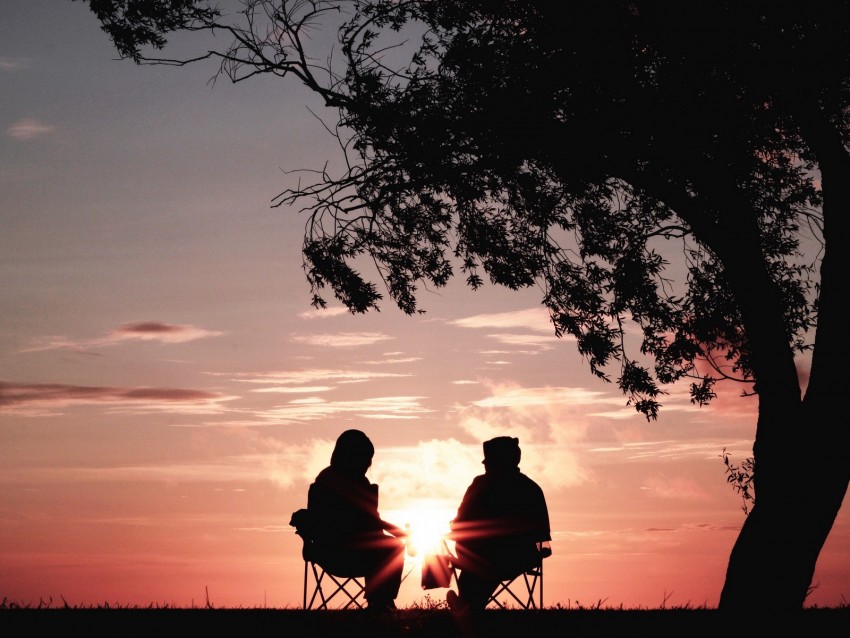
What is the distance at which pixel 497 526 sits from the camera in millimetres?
9953

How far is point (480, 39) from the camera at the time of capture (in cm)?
1186

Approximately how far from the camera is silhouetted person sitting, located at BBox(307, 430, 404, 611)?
9820 mm

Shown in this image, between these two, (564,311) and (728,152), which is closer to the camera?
(728,152)

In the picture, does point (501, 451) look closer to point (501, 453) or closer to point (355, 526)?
point (501, 453)

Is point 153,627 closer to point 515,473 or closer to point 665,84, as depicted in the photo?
point 515,473

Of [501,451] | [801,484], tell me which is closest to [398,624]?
[501,451]

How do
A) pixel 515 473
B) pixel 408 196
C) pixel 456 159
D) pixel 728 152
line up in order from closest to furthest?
pixel 515 473 < pixel 728 152 < pixel 456 159 < pixel 408 196

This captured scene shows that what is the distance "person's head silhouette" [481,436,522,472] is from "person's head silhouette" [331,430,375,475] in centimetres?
127

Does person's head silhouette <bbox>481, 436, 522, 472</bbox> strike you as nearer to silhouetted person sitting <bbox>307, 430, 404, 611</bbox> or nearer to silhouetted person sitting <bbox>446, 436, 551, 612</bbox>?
silhouetted person sitting <bbox>446, 436, 551, 612</bbox>

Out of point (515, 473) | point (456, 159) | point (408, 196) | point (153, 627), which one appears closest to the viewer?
point (153, 627)

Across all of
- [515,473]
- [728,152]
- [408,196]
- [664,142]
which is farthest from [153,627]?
[728,152]

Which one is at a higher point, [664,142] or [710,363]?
[664,142]

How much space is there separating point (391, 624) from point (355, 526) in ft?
4.44

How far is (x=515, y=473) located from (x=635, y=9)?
5228 millimetres
